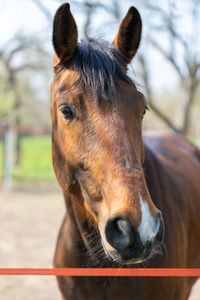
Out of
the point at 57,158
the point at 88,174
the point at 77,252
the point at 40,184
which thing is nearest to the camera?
the point at 88,174

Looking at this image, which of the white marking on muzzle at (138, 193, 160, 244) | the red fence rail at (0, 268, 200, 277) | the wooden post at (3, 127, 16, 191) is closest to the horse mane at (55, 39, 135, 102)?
the white marking on muzzle at (138, 193, 160, 244)

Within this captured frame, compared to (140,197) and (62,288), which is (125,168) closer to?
(140,197)

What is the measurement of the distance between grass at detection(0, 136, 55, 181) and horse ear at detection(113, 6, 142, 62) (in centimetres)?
1108

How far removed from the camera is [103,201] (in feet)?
5.48

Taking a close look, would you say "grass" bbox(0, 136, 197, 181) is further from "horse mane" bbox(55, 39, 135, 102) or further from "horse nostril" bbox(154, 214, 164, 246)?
"horse nostril" bbox(154, 214, 164, 246)

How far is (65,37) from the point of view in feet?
6.71

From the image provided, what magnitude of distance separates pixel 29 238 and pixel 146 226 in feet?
18.0

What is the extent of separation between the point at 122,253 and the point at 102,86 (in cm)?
89

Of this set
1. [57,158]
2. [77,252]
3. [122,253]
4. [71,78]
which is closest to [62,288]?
[77,252]

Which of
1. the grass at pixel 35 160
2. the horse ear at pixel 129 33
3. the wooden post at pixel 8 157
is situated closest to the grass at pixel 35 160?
the grass at pixel 35 160

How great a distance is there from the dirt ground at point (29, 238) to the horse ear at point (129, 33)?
3382mm

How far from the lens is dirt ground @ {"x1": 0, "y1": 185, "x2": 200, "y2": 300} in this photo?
4.36 m

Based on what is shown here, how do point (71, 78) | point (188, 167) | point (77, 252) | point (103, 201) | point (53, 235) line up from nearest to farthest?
point (103, 201) → point (71, 78) → point (77, 252) → point (188, 167) → point (53, 235)

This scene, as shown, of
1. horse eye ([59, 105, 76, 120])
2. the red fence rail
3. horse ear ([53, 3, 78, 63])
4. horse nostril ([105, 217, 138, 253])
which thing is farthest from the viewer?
horse ear ([53, 3, 78, 63])
